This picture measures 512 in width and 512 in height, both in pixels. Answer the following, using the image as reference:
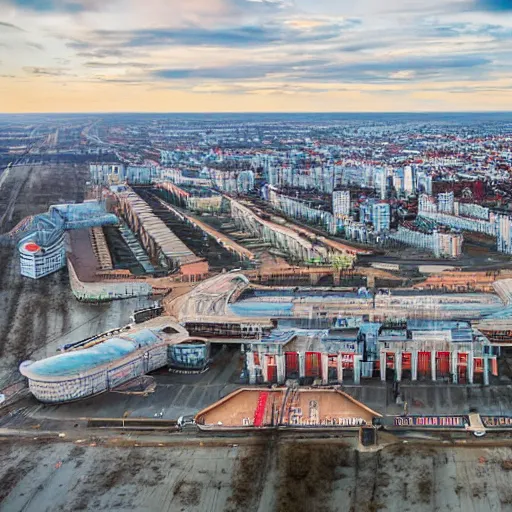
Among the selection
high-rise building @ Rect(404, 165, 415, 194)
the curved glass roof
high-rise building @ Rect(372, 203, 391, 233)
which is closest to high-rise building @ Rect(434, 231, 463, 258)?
high-rise building @ Rect(372, 203, 391, 233)

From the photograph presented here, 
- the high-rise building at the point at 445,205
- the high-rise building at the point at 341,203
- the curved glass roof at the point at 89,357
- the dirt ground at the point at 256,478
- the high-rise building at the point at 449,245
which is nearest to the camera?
the dirt ground at the point at 256,478

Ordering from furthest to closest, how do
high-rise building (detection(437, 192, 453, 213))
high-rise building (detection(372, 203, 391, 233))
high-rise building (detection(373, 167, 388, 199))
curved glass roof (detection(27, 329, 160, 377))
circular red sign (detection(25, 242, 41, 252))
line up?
high-rise building (detection(373, 167, 388, 199))
high-rise building (detection(437, 192, 453, 213))
high-rise building (detection(372, 203, 391, 233))
circular red sign (detection(25, 242, 41, 252))
curved glass roof (detection(27, 329, 160, 377))

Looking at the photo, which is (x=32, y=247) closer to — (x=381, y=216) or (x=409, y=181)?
(x=381, y=216)

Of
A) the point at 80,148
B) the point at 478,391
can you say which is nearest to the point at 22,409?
the point at 478,391

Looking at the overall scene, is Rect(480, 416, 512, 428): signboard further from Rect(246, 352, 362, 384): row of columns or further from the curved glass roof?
the curved glass roof

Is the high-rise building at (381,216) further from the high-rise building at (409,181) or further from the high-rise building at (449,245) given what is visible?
the high-rise building at (409,181)

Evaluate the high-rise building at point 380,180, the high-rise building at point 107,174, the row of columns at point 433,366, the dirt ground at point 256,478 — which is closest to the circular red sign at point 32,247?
the dirt ground at point 256,478
